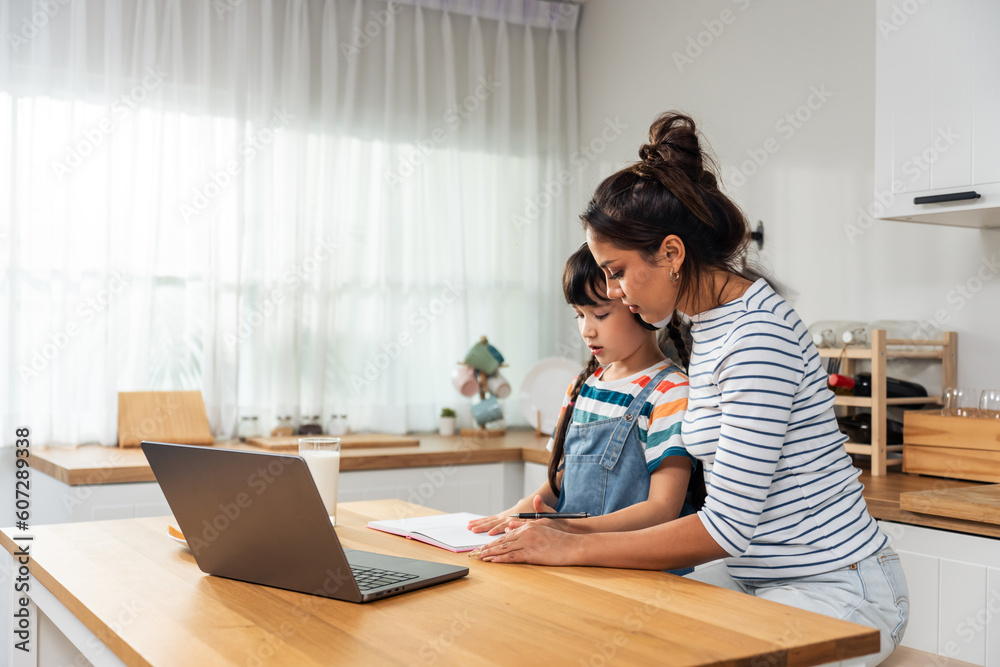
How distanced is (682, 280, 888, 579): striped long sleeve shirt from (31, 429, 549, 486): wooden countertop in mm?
1595

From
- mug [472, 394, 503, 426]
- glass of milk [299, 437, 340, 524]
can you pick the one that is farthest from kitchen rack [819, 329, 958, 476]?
glass of milk [299, 437, 340, 524]

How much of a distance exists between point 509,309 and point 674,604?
2689 millimetres

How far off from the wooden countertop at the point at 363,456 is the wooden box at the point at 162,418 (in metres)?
0.06

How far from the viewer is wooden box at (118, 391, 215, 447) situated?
9.02 ft

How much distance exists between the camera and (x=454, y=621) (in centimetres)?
90

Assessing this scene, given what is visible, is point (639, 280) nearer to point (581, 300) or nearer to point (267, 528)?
point (581, 300)

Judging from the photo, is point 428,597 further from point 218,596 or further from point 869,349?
point 869,349


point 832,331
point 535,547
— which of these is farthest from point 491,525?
point 832,331

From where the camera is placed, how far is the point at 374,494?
274cm

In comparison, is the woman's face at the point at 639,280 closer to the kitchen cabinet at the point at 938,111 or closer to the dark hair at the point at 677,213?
the dark hair at the point at 677,213

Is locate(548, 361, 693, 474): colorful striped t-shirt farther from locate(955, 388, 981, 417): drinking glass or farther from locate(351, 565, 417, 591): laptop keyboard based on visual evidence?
locate(955, 388, 981, 417): drinking glass

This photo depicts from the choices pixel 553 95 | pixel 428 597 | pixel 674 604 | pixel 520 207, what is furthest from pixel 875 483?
pixel 553 95

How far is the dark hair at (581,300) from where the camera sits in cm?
152

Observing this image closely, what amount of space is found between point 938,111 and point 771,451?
1.39 meters
